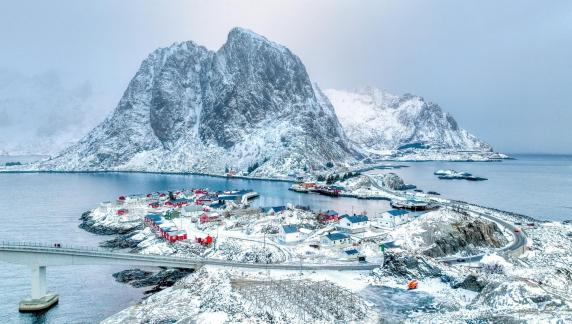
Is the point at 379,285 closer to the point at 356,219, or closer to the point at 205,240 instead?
the point at 356,219

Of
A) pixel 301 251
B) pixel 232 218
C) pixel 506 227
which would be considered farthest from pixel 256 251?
pixel 506 227

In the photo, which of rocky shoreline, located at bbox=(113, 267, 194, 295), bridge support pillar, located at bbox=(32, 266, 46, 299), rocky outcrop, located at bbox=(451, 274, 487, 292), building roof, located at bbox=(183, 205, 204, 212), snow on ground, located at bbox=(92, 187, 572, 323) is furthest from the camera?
building roof, located at bbox=(183, 205, 204, 212)

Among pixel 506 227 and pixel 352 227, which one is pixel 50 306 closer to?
pixel 352 227

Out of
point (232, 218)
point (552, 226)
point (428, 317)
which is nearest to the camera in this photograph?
point (428, 317)

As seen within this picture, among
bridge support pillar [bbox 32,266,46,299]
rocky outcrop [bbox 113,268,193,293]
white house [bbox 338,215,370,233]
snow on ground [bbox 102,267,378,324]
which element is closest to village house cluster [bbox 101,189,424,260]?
white house [bbox 338,215,370,233]

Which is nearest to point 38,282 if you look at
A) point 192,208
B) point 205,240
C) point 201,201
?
point 205,240

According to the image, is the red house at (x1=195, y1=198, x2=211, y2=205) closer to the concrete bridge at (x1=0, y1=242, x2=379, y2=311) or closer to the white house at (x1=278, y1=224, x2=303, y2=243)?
the white house at (x1=278, y1=224, x2=303, y2=243)
